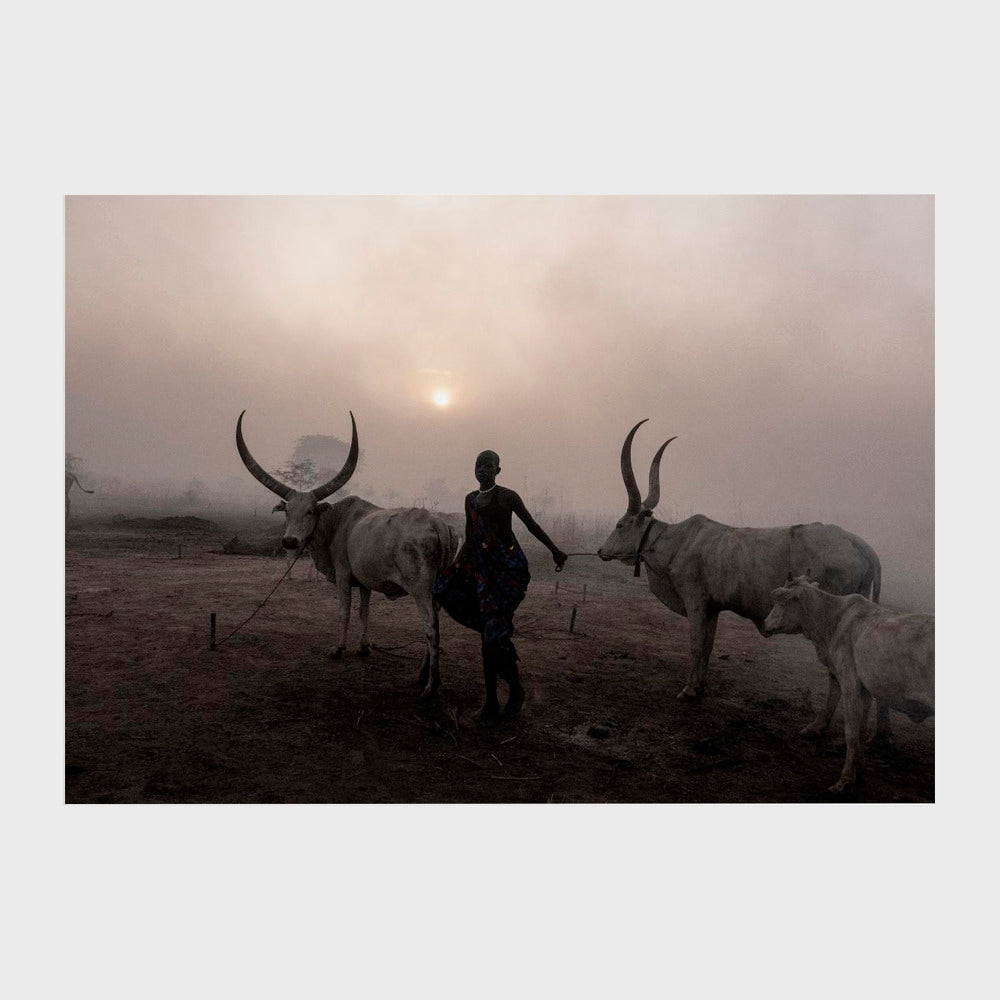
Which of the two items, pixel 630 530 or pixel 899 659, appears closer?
pixel 899 659

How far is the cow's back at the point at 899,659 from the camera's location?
324 cm

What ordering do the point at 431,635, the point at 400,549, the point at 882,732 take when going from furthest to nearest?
the point at 400,549 → the point at 431,635 → the point at 882,732

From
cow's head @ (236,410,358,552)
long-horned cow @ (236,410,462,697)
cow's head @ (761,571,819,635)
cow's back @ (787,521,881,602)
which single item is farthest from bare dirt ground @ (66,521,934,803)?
cow's head @ (236,410,358,552)

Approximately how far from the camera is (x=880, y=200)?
4938mm

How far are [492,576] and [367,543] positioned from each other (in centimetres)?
148

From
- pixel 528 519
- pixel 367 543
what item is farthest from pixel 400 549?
pixel 528 519

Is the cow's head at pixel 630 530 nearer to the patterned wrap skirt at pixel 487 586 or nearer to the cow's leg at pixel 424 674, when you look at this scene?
Answer: the patterned wrap skirt at pixel 487 586

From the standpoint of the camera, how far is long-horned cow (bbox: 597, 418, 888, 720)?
4.37m

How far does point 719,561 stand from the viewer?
193 inches

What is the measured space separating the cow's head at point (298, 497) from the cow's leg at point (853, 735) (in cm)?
418

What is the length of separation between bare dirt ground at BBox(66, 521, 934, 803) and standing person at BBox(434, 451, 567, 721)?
1.36 feet

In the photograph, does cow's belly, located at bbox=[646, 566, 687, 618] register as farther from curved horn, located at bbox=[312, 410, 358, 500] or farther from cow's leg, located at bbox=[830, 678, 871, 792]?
curved horn, located at bbox=[312, 410, 358, 500]

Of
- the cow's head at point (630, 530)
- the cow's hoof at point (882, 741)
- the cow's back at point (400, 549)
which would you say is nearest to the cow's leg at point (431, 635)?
the cow's back at point (400, 549)

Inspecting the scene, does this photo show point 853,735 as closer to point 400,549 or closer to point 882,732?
point 882,732
